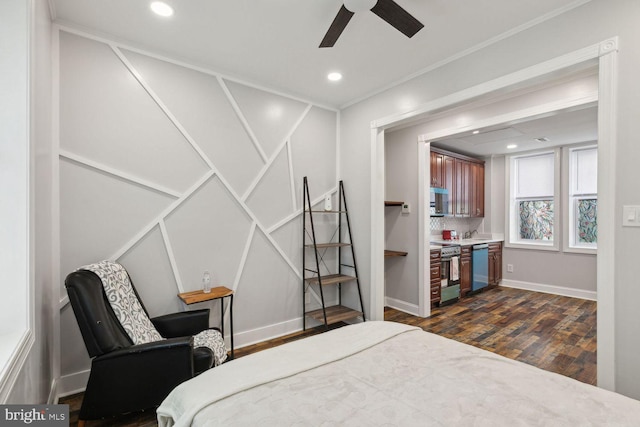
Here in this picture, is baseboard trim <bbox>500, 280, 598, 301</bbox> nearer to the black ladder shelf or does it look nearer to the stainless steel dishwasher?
the stainless steel dishwasher

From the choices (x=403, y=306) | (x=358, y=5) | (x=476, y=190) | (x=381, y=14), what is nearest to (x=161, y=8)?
(x=358, y=5)

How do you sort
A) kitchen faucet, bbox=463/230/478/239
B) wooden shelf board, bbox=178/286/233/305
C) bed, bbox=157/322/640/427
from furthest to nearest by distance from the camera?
kitchen faucet, bbox=463/230/478/239
wooden shelf board, bbox=178/286/233/305
bed, bbox=157/322/640/427

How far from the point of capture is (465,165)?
5777 mm

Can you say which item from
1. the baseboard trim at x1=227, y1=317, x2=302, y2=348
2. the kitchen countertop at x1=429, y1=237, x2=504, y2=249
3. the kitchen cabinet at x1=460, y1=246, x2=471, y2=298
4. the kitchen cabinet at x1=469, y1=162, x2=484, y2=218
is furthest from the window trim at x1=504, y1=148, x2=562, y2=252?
the baseboard trim at x1=227, y1=317, x2=302, y2=348

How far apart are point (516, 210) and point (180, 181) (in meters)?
6.08

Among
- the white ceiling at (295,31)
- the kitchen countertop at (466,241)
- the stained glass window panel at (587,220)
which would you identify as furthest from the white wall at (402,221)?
the stained glass window panel at (587,220)

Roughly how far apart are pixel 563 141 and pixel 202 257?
5715 millimetres

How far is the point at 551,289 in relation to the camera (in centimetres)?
553

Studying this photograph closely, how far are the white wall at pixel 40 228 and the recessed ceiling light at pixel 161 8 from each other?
619mm

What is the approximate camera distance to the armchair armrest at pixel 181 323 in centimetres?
244

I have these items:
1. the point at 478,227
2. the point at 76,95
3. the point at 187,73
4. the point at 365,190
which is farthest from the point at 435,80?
the point at 478,227

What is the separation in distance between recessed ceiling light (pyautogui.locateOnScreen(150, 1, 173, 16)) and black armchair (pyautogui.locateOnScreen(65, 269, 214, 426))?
1833 mm

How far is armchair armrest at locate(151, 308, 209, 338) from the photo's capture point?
2438 mm

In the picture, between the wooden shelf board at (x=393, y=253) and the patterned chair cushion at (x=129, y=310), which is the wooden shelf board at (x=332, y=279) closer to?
the wooden shelf board at (x=393, y=253)
